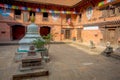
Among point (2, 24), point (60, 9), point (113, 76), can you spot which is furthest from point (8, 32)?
point (113, 76)

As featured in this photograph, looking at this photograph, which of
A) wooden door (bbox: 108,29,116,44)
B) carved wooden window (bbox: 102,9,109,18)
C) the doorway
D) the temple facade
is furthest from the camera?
the doorway

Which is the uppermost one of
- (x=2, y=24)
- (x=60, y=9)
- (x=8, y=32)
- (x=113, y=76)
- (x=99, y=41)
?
(x=60, y=9)

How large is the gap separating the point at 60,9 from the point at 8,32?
8.83 metres

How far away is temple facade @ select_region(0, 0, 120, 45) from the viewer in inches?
454

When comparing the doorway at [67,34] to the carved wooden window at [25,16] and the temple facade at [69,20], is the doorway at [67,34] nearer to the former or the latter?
the temple facade at [69,20]

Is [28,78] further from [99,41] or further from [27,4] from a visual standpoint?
[27,4]

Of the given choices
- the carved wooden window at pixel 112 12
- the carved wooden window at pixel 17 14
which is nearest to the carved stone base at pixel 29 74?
the carved wooden window at pixel 112 12

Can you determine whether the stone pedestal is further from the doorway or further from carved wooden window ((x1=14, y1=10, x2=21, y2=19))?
the doorway

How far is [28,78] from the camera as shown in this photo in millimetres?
4430

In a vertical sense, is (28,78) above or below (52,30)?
below

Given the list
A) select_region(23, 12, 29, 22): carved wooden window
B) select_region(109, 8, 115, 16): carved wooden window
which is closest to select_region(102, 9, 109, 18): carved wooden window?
select_region(109, 8, 115, 16): carved wooden window

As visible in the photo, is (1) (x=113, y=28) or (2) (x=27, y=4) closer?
(1) (x=113, y=28)

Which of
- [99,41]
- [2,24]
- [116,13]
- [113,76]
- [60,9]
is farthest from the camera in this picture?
[60,9]

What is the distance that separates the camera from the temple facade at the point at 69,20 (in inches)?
454
